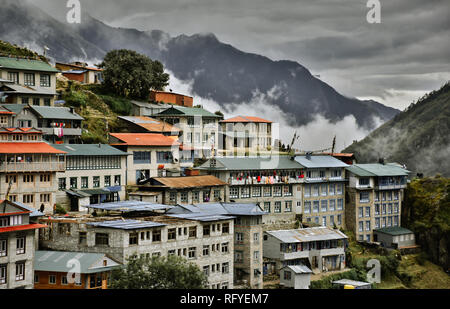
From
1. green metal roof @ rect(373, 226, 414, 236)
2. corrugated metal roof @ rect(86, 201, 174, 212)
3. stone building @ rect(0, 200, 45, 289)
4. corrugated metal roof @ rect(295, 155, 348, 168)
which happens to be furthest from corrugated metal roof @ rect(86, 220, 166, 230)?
green metal roof @ rect(373, 226, 414, 236)

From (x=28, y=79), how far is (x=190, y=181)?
28.9 m

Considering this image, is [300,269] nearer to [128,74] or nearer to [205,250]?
[205,250]

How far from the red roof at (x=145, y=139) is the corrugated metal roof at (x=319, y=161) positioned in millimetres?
20043

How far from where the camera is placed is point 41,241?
6209 cm

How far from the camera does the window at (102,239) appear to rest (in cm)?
5869

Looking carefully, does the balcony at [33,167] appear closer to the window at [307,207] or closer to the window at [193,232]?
the window at [193,232]

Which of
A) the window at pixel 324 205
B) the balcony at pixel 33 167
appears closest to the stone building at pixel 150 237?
the balcony at pixel 33 167

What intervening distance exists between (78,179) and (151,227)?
58.9 ft

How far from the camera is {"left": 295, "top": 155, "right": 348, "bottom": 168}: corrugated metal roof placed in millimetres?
94037

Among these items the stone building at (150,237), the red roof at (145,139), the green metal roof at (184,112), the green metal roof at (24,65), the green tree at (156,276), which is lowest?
the green tree at (156,276)

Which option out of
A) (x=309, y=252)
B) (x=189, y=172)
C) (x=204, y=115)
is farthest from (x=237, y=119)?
(x=309, y=252)

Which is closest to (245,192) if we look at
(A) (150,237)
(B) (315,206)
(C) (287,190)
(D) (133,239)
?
(C) (287,190)
